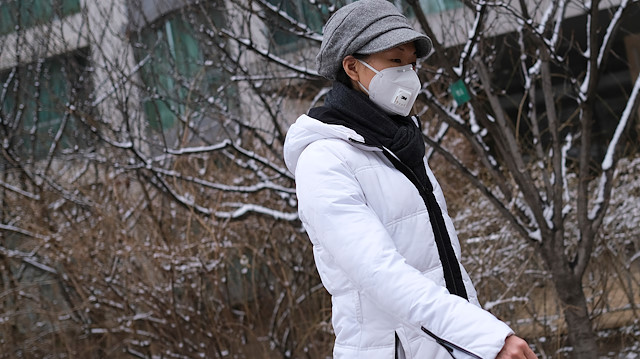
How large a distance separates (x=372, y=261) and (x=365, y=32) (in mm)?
653

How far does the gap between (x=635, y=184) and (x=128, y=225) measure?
3.96 m

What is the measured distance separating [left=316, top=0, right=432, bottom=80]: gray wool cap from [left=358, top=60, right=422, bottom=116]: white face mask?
7cm

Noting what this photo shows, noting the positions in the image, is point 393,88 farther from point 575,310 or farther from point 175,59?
point 175,59

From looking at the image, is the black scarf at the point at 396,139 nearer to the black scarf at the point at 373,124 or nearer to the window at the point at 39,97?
the black scarf at the point at 373,124

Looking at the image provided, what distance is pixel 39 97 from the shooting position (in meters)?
8.86

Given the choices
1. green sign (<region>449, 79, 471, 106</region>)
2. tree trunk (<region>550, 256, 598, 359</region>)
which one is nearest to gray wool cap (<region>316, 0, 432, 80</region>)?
green sign (<region>449, 79, 471, 106</region>)

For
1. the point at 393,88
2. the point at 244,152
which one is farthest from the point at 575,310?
the point at 393,88

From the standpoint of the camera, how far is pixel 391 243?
167 cm

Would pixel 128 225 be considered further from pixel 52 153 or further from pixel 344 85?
pixel 344 85

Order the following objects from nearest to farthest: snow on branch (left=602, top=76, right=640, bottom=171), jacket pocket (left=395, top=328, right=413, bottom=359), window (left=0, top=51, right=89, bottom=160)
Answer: jacket pocket (left=395, top=328, right=413, bottom=359) → snow on branch (left=602, top=76, right=640, bottom=171) → window (left=0, top=51, right=89, bottom=160)

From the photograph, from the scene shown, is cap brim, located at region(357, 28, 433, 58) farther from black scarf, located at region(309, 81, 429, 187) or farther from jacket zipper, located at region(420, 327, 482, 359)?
jacket zipper, located at region(420, 327, 482, 359)

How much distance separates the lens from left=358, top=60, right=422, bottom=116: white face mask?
6.68 feet

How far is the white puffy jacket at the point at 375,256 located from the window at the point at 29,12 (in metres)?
6.99

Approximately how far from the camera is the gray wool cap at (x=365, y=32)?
77.3 inches
